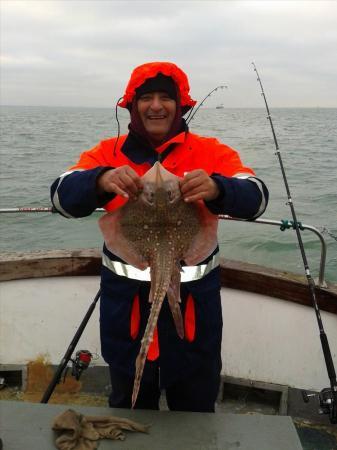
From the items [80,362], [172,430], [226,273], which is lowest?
[80,362]

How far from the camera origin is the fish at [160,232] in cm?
213

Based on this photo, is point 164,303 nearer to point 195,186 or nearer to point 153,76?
point 195,186

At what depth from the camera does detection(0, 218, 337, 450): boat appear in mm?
3973

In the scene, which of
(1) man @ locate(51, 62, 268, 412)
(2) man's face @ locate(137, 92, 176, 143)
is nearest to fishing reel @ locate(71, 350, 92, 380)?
(1) man @ locate(51, 62, 268, 412)

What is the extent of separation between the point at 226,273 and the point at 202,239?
1.85 meters

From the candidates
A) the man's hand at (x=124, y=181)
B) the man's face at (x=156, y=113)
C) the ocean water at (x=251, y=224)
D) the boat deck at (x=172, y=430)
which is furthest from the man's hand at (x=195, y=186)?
the ocean water at (x=251, y=224)

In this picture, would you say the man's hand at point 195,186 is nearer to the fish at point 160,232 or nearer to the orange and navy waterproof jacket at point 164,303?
the fish at point 160,232

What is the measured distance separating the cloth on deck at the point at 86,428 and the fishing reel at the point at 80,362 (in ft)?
7.07

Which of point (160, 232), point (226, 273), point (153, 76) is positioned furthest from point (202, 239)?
point (226, 273)

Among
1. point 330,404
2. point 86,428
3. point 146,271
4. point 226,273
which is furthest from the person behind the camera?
point 226,273

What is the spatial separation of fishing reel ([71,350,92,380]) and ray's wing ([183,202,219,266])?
224 centimetres

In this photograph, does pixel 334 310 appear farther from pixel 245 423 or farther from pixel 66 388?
pixel 66 388

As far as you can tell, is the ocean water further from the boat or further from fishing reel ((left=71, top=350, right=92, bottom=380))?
fishing reel ((left=71, top=350, right=92, bottom=380))

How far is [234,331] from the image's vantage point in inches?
166
